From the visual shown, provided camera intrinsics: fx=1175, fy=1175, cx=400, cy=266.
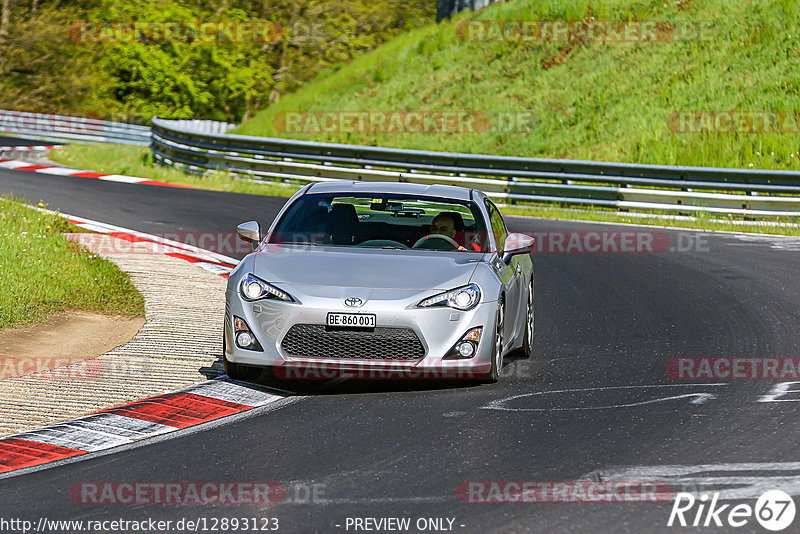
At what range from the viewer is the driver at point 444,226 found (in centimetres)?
922

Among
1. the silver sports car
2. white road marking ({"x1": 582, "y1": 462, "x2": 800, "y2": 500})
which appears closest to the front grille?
the silver sports car

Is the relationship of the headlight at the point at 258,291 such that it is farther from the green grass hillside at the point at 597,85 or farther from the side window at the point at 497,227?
the green grass hillside at the point at 597,85

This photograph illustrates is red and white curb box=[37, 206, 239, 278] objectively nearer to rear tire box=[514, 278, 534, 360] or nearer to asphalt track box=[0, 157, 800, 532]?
asphalt track box=[0, 157, 800, 532]

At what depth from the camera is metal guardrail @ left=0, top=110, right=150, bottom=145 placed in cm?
4069

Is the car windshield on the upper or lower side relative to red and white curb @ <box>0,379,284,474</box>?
upper

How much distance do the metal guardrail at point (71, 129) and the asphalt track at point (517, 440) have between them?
103 feet

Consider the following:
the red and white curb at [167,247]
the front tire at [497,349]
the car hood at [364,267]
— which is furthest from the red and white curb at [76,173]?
the front tire at [497,349]

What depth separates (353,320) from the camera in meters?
7.73

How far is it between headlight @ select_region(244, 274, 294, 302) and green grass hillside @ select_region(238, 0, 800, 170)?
19.0 m

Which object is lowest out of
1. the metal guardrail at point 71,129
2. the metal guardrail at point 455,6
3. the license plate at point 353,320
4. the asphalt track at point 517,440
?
the asphalt track at point 517,440

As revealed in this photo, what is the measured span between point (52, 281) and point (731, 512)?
317 inches

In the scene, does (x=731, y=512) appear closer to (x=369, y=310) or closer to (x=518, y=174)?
(x=369, y=310)

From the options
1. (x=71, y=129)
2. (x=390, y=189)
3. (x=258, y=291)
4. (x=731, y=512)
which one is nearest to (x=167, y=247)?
(x=390, y=189)

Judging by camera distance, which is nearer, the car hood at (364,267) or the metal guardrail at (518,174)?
the car hood at (364,267)
